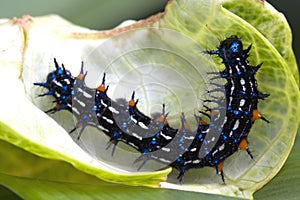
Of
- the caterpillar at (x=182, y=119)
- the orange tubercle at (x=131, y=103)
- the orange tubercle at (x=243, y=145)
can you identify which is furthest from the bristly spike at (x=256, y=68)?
the orange tubercle at (x=131, y=103)

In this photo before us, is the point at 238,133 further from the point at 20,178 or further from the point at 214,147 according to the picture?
the point at 20,178

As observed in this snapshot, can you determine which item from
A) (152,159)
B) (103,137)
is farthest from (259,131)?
(103,137)

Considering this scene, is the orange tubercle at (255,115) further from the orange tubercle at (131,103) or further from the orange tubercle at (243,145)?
the orange tubercle at (131,103)

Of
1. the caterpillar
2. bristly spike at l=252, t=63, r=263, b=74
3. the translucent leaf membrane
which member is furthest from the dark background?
bristly spike at l=252, t=63, r=263, b=74

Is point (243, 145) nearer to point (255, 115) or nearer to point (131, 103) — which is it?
point (255, 115)

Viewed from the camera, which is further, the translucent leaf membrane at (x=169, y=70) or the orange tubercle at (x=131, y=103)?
the orange tubercle at (x=131, y=103)

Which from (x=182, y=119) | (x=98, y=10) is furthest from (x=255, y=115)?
(x=98, y=10)
